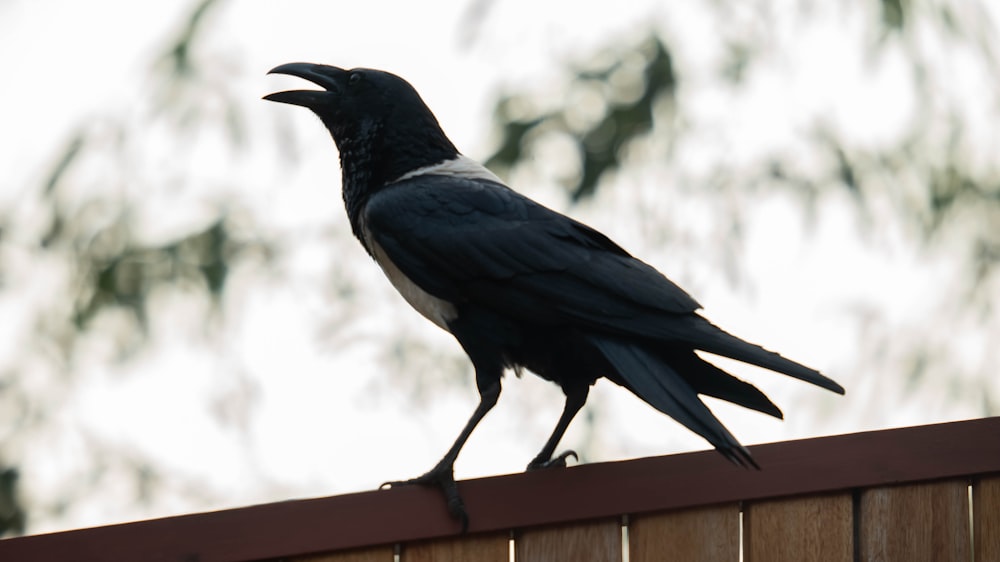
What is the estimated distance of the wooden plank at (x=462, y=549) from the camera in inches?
97.6

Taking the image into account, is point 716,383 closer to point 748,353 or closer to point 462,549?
point 748,353

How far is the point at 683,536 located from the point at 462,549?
0.44m

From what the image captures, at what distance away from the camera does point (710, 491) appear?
8.32 ft

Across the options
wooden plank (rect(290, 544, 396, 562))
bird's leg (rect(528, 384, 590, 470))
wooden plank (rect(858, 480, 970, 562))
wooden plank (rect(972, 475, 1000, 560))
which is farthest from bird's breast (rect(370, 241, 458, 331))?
wooden plank (rect(972, 475, 1000, 560))

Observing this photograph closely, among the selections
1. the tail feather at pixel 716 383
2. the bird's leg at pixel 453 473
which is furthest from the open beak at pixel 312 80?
the tail feather at pixel 716 383

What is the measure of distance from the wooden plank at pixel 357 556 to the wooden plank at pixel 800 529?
0.70 m

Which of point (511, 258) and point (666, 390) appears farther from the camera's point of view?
point (511, 258)

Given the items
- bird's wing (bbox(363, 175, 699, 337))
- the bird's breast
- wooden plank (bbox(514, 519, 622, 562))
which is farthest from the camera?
the bird's breast

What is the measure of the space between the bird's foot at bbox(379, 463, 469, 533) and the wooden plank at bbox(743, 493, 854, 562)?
0.57 metres

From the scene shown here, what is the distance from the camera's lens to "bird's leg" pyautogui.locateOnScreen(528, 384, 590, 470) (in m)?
3.08

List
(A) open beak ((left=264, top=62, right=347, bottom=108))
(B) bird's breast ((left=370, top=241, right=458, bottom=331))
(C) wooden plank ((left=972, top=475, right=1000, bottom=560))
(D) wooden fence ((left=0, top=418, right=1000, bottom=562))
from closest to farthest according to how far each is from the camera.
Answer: (D) wooden fence ((left=0, top=418, right=1000, bottom=562)), (C) wooden plank ((left=972, top=475, right=1000, bottom=560)), (B) bird's breast ((left=370, top=241, right=458, bottom=331)), (A) open beak ((left=264, top=62, right=347, bottom=108))

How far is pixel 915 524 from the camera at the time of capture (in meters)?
2.60

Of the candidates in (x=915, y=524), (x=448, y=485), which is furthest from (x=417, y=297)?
(x=915, y=524)

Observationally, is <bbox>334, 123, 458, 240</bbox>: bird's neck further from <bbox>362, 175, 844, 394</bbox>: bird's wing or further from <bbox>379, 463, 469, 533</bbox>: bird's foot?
<bbox>379, 463, 469, 533</bbox>: bird's foot
